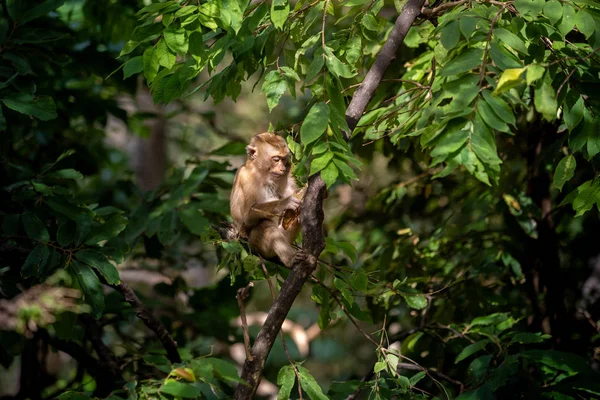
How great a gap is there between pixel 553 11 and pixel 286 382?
5.58ft

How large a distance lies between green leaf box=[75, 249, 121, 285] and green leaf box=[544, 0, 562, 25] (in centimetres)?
219

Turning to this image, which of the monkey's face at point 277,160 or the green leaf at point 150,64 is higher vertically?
the green leaf at point 150,64

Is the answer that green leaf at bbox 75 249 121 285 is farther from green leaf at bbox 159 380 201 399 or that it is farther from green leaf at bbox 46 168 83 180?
green leaf at bbox 159 380 201 399

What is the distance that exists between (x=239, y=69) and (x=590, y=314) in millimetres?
3018

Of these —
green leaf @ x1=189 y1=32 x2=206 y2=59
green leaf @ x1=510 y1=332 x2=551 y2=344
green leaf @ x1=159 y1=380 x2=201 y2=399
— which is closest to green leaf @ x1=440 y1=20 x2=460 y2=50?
green leaf @ x1=189 y1=32 x2=206 y2=59

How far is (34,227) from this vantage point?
3.61m

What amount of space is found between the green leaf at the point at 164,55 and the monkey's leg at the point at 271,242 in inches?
54.6

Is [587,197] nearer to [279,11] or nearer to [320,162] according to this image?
[320,162]

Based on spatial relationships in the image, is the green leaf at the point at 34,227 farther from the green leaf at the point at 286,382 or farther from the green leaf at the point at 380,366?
the green leaf at the point at 380,366

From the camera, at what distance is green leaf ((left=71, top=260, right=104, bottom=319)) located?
3.38m

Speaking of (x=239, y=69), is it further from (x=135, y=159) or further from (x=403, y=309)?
(x=135, y=159)

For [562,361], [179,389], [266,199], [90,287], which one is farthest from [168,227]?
[562,361]

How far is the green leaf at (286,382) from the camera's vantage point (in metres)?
2.87

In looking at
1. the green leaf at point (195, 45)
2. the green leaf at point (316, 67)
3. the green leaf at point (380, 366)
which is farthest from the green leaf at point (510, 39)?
the green leaf at point (380, 366)
